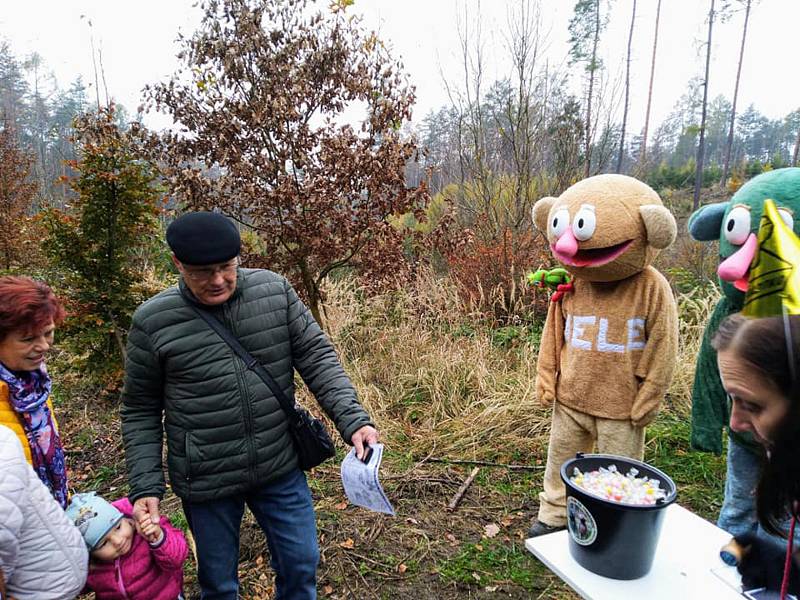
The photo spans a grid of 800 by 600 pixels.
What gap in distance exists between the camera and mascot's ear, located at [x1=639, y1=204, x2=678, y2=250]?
2047 millimetres

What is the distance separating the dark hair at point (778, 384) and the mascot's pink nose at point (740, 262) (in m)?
1.02

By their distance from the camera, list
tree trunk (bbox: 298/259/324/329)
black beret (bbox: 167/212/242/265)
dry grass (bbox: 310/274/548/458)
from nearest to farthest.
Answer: black beret (bbox: 167/212/242/265) → dry grass (bbox: 310/274/548/458) → tree trunk (bbox: 298/259/324/329)

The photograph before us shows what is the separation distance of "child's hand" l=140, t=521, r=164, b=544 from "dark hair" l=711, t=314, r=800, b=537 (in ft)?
5.61

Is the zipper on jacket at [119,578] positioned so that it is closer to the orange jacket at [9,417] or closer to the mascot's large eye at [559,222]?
the orange jacket at [9,417]

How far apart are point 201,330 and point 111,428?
3.33 meters

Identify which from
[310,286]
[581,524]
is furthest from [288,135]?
[581,524]

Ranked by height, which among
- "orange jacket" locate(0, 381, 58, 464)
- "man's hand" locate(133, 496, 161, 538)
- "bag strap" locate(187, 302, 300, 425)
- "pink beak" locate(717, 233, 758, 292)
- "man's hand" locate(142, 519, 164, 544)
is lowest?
"man's hand" locate(142, 519, 164, 544)

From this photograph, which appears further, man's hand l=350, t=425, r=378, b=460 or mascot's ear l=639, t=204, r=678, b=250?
mascot's ear l=639, t=204, r=678, b=250

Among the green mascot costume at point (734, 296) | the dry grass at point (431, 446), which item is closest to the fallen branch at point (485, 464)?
the dry grass at point (431, 446)

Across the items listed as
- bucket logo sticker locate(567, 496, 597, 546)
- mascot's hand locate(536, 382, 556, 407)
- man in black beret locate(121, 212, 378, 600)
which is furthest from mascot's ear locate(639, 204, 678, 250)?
man in black beret locate(121, 212, 378, 600)

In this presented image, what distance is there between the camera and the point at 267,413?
169cm

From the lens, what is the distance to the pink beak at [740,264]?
1.78m

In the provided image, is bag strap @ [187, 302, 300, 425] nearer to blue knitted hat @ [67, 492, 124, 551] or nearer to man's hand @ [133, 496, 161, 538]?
man's hand @ [133, 496, 161, 538]

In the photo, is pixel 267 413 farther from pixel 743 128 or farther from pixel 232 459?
pixel 743 128
